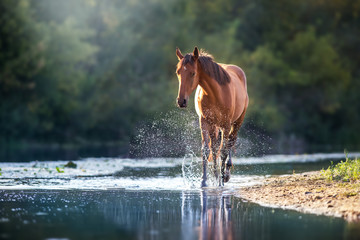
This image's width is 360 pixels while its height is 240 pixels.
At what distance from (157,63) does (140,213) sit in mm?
33826

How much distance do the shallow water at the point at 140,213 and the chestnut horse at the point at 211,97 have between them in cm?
65

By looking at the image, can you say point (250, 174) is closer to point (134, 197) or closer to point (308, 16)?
point (134, 197)

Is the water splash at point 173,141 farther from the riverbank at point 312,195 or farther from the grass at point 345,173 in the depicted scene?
the riverbank at point 312,195

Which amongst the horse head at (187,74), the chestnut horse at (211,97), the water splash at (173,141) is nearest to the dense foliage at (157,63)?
the water splash at (173,141)


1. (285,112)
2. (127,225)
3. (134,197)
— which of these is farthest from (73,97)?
(127,225)

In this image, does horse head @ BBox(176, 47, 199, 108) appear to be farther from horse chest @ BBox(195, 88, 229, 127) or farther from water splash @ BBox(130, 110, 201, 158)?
water splash @ BBox(130, 110, 201, 158)

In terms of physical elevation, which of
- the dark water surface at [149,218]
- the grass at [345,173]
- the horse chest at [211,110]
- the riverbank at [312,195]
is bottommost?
the dark water surface at [149,218]

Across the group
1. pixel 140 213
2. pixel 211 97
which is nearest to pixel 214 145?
pixel 211 97

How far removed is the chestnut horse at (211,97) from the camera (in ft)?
33.3

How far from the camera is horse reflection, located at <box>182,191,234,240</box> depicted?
617cm

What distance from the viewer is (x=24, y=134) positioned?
105 feet

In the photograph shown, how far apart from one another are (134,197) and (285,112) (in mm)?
35285

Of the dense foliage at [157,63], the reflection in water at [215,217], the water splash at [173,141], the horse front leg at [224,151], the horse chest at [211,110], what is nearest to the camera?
the reflection in water at [215,217]

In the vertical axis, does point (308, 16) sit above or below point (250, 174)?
above
